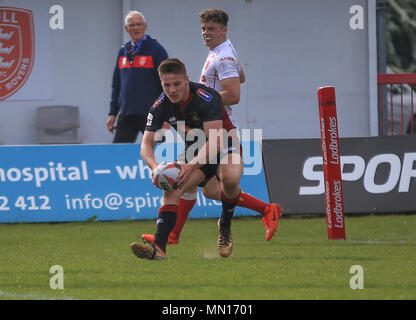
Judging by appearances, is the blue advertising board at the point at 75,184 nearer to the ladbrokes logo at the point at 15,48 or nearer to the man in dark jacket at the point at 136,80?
the man in dark jacket at the point at 136,80

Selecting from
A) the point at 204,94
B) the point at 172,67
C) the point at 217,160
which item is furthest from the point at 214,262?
the point at 172,67

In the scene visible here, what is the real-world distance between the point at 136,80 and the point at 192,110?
4141 mm

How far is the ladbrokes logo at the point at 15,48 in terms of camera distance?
1588 centimetres

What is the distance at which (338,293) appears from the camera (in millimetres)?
5992

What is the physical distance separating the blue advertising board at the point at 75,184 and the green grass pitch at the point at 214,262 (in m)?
0.21

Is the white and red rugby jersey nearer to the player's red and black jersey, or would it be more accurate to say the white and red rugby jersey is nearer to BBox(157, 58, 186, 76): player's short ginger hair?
the player's red and black jersey

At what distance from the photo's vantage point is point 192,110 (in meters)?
7.86

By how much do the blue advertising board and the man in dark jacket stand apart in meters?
0.32

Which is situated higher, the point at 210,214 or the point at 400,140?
the point at 400,140

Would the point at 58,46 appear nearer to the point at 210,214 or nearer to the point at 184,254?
the point at 210,214

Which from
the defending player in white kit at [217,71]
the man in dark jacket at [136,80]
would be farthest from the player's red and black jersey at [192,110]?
the man in dark jacket at [136,80]
